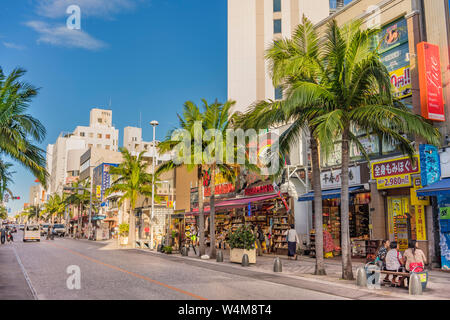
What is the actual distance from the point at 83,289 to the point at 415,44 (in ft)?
55.0

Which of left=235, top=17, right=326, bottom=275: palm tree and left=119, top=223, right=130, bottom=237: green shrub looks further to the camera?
left=119, top=223, right=130, bottom=237: green shrub

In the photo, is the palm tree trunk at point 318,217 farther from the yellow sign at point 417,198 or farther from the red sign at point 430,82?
the red sign at point 430,82

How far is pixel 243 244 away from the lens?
66.2 feet

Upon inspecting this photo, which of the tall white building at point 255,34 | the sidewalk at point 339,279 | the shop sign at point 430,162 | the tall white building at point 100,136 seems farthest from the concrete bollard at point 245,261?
the tall white building at point 100,136

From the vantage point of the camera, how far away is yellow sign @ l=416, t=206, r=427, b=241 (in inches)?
687

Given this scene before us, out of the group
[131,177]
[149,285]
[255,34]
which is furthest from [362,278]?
[255,34]

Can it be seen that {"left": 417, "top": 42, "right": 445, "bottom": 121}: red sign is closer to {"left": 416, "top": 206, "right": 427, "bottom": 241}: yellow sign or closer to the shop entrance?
{"left": 416, "top": 206, "right": 427, "bottom": 241}: yellow sign

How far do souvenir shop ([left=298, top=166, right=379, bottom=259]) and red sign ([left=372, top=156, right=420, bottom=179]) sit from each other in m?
1.14

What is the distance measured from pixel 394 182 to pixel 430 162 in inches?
80.8

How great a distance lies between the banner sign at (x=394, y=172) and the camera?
1778 cm

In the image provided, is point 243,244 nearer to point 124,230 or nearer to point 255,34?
point 124,230

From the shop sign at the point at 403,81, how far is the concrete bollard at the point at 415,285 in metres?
10.0

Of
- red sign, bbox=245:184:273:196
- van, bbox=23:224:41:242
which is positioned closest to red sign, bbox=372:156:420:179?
red sign, bbox=245:184:273:196
